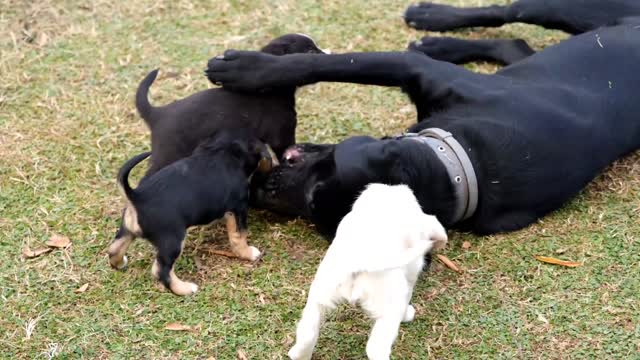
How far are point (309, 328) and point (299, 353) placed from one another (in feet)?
0.50

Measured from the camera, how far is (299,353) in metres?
3.04

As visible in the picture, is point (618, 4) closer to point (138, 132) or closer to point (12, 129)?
point (138, 132)

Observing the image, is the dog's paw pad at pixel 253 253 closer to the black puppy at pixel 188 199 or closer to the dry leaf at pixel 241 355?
the black puppy at pixel 188 199

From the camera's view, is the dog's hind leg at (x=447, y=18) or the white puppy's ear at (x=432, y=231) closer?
the white puppy's ear at (x=432, y=231)

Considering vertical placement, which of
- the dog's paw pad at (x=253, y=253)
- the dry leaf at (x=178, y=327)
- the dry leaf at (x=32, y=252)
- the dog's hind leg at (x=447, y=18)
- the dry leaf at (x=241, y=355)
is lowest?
the dry leaf at (x=32, y=252)

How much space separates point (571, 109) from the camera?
3.99 meters

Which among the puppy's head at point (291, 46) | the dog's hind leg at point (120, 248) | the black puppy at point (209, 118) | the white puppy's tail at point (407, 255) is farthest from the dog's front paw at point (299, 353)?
the puppy's head at point (291, 46)

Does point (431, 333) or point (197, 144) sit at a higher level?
point (197, 144)

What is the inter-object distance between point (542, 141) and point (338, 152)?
97 cm

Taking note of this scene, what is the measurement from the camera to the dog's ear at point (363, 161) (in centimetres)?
352

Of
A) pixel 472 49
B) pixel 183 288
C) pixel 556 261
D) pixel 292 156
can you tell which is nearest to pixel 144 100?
pixel 292 156

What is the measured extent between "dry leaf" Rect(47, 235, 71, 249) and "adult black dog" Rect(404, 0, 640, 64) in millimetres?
2373

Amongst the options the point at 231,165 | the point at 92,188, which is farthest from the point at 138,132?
the point at 231,165

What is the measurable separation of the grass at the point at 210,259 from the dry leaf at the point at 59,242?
1.2 inches
